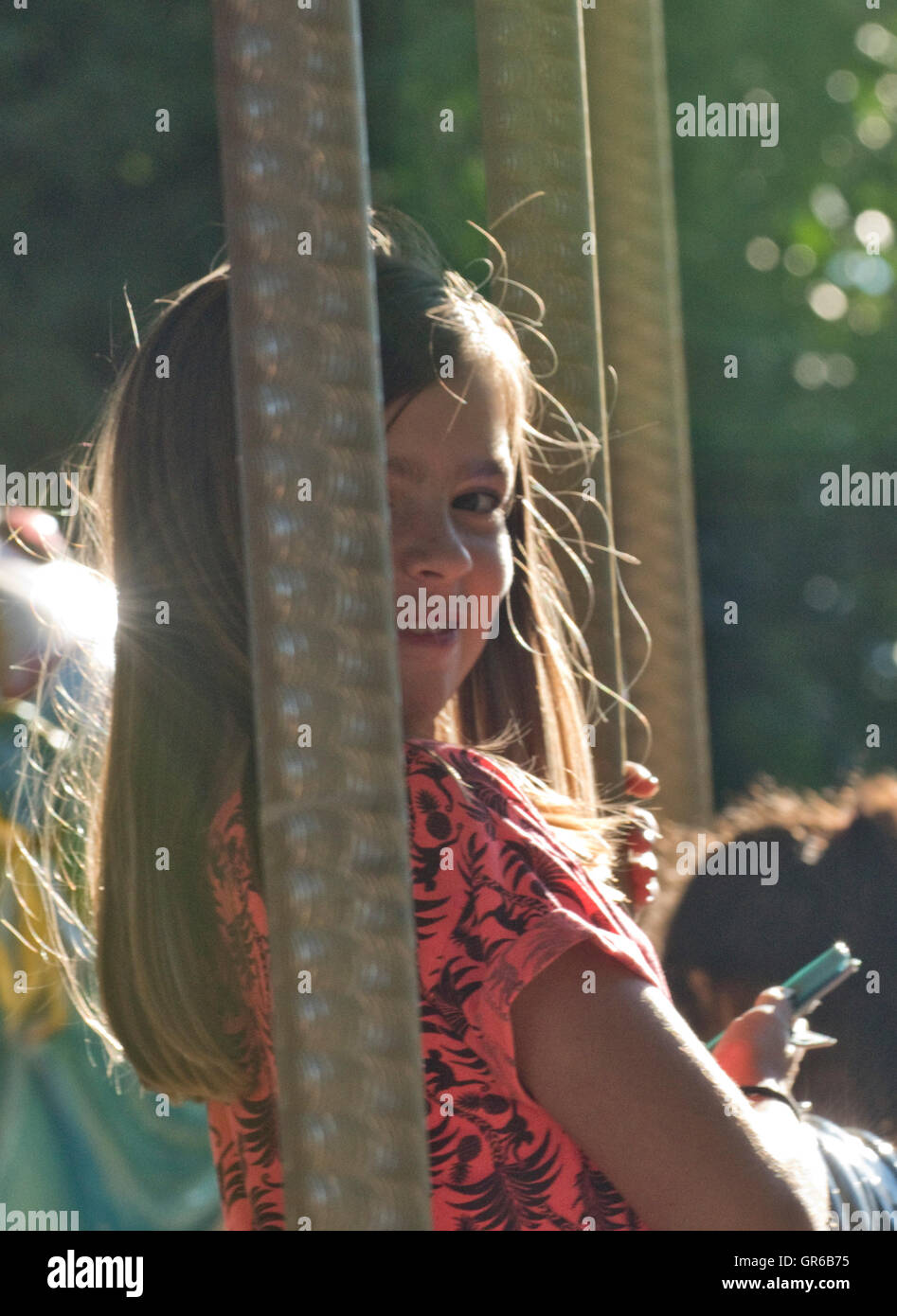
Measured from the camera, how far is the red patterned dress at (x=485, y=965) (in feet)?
2.34

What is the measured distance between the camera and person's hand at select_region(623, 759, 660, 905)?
1.00 m

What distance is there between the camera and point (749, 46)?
419 cm

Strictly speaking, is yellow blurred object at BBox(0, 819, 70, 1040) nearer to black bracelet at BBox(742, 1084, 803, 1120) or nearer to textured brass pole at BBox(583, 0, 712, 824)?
textured brass pole at BBox(583, 0, 712, 824)

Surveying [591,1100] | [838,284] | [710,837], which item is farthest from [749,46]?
[591,1100]

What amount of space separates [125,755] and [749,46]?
387 cm

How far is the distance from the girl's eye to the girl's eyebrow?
11 millimetres

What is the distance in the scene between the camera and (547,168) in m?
0.84

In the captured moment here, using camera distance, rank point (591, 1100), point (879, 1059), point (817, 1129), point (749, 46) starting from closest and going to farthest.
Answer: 1. point (591, 1100)
2. point (817, 1129)
3. point (879, 1059)
4. point (749, 46)

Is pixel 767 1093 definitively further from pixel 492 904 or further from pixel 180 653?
pixel 180 653

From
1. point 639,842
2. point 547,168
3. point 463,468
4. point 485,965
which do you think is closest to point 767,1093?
point 639,842

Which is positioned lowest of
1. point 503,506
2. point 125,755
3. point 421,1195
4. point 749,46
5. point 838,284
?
point 421,1195
